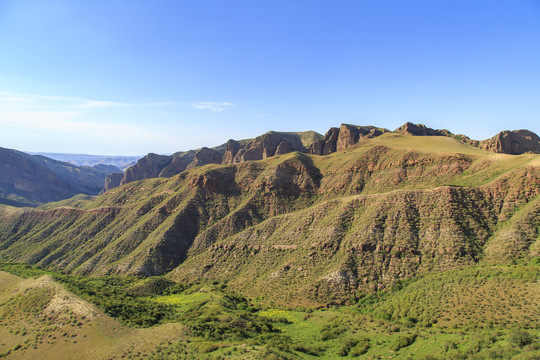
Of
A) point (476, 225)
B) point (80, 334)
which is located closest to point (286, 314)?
point (80, 334)

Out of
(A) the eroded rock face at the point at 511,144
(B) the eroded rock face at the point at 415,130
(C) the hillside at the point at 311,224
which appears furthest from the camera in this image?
(B) the eroded rock face at the point at 415,130

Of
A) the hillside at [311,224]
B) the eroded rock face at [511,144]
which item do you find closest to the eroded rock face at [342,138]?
the hillside at [311,224]

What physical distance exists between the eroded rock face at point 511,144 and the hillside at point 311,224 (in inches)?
1229

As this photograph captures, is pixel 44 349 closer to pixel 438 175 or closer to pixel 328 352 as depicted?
pixel 328 352

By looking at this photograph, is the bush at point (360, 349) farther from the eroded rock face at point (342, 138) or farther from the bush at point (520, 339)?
the eroded rock face at point (342, 138)

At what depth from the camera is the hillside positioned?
72.5 m

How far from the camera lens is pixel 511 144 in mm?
150250

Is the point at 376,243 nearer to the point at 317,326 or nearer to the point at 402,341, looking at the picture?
the point at 317,326

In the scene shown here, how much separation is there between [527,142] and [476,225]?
117 meters

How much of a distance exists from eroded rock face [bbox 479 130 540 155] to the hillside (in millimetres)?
31226

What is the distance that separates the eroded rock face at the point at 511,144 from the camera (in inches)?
5851

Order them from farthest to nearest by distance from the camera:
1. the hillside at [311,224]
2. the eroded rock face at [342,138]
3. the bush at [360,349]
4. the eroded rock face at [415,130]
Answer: the eroded rock face at [342,138], the eroded rock face at [415,130], the hillside at [311,224], the bush at [360,349]

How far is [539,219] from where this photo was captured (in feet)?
218

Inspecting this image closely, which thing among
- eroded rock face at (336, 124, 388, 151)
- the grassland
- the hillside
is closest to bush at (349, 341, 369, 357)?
the grassland
